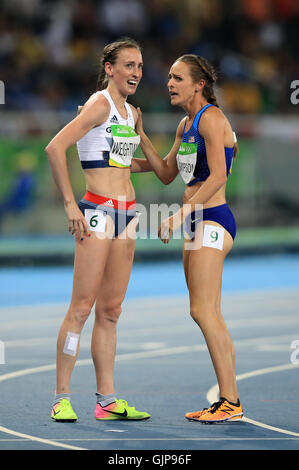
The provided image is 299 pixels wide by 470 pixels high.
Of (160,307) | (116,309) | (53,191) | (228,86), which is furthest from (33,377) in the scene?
(228,86)

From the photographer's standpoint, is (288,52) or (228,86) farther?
(288,52)

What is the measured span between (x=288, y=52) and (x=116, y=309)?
60.0ft

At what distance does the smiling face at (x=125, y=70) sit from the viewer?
21.5 feet

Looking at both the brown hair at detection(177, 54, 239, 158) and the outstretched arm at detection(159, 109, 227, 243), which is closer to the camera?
the outstretched arm at detection(159, 109, 227, 243)

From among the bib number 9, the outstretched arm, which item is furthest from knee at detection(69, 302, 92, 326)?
the bib number 9

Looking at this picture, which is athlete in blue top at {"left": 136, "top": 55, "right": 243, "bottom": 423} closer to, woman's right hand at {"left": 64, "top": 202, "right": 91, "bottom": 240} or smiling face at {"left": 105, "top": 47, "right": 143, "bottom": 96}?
smiling face at {"left": 105, "top": 47, "right": 143, "bottom": 96}

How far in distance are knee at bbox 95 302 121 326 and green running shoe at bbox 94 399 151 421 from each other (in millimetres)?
569

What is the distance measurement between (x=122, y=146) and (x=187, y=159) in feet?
1.54

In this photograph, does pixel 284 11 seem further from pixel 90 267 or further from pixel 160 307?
pixel 90 267

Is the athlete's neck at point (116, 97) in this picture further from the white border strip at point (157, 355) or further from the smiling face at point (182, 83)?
the white border strip at point (157, 355)

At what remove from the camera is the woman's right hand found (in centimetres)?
625

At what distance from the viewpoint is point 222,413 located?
6.43 m

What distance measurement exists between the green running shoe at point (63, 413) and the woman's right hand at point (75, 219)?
1.17 m

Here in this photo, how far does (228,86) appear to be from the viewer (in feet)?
72.4
